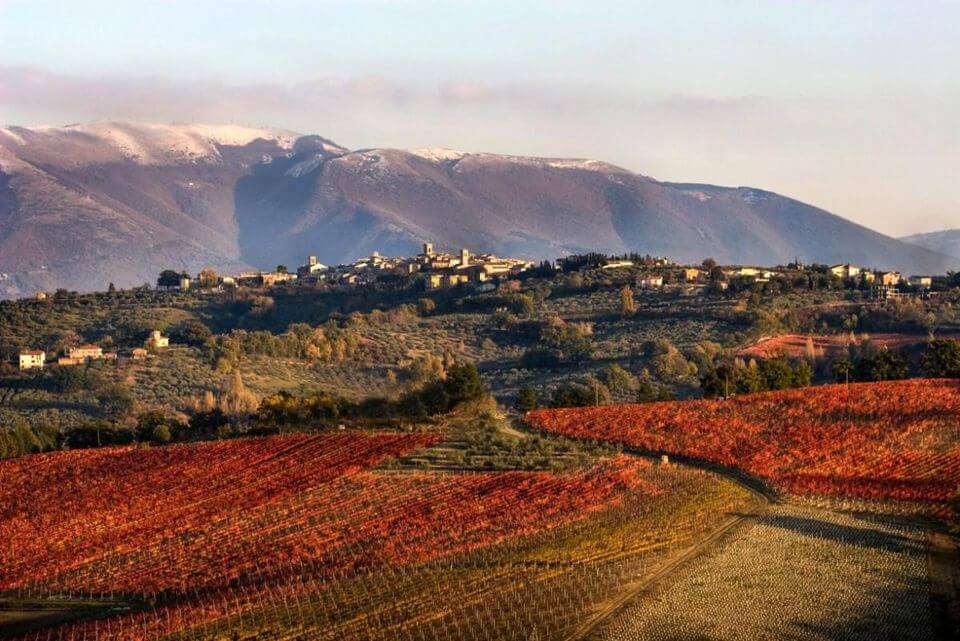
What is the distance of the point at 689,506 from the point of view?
36.4 metres

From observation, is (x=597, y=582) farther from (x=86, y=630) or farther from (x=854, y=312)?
(x=854, y=312)

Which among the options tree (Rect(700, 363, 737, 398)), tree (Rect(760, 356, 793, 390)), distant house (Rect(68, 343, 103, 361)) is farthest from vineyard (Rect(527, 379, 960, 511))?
distant house (Rect(68, 343, 103, 361))

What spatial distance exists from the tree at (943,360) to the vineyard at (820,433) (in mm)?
5358

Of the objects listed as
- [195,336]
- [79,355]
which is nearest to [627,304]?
[195,336]

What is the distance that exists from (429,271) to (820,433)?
337ft

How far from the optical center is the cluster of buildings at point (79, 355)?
88688mm

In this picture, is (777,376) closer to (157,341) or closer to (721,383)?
(721,383)

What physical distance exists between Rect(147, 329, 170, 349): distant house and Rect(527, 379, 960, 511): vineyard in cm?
4555

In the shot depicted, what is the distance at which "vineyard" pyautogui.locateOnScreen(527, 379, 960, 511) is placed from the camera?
39219 mm

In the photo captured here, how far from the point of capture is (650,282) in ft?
382

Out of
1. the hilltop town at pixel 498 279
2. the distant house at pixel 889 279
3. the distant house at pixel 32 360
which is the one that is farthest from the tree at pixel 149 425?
the distant house at pixel 889 279

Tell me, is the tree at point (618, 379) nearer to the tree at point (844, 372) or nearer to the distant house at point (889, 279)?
the tree at point (844, 372)

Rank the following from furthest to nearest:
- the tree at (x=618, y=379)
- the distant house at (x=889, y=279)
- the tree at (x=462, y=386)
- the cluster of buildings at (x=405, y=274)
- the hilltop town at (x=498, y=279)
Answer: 1. the cluster of buildings at (x=405, y=274)
2. the distant house at (x=889, y=279)
3. the hilltop town at (x=498, y=279)
4. the tree at (x=618, y=379)
5. the tree at (x=462, y=386)

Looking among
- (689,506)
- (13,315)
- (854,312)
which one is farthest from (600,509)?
(13,315)
